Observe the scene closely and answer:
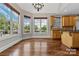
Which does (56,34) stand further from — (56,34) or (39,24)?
(39,24)

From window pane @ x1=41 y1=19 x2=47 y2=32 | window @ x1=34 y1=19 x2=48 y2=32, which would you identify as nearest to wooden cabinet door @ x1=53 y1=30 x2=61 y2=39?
window pane @ x1=41 y1=19 x2=47 y2=32

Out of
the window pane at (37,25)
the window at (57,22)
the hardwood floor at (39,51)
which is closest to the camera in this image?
the hardwood floor at (39,51)

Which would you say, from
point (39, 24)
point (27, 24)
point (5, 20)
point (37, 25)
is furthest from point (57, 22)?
point (5, 20)

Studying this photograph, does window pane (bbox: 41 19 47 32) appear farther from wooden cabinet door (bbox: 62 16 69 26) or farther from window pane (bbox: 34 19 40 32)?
wooden cabinet door (bbox: 62 16 69 26)

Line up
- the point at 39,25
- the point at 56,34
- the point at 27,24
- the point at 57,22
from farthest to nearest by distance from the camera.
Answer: the point at 39,25 → the point at 57,22 → the point at 27,24 → the point at 56,34

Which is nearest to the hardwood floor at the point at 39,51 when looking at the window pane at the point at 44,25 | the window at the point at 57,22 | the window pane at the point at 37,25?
the window at the point at 57,22

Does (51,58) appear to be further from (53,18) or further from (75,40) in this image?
(53,18)

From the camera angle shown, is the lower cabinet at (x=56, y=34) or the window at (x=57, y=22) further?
the window at (x=57, y=22)

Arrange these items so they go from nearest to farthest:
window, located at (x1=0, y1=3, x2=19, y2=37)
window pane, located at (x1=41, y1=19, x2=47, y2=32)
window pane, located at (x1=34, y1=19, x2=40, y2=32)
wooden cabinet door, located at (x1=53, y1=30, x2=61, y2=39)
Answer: window, located at (x1=0, y1=3, x2=19, y2=37)
wooden cabinet door, located at (x1=53, y1=30, x2=61, y2=39)
window pane, located at (x1=41, y1=19, x2=47, y2=32)
window pane, located at (x1=34, y1=19, x2=40, y2=32)

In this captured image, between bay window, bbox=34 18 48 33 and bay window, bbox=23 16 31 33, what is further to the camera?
bay window, bbox=34 18 48 33

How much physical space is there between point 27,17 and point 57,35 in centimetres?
307

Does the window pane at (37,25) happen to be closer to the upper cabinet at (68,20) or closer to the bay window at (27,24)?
the bay window at (27,24)

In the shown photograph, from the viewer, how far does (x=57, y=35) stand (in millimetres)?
11305

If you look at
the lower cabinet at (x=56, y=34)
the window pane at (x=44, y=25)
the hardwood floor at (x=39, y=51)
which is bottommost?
the hardwood floor at (x=39, y=51)
